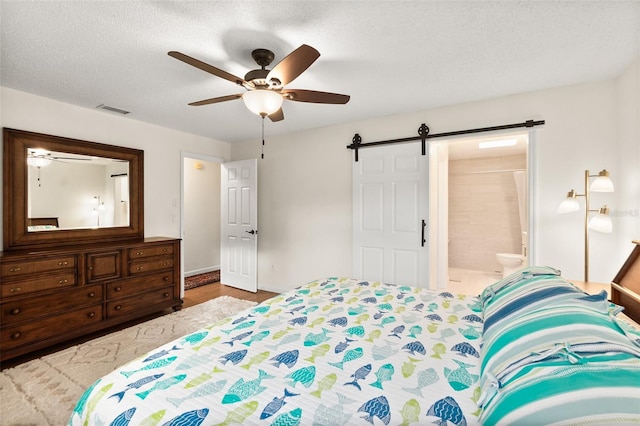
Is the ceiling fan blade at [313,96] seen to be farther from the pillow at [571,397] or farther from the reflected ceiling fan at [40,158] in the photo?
the reflected ceiling fan at [40,158]

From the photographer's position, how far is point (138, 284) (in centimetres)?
342

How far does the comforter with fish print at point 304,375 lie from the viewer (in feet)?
3.17

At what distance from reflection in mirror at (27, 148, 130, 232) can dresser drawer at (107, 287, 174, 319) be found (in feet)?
3.21

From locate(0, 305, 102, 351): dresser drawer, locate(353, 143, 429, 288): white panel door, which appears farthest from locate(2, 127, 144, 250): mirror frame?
locate(353, 143, 429, 288): white panel door

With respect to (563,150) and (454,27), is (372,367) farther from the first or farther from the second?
(563,150)

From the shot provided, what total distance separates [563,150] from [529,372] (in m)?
2.74

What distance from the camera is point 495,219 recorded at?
19.3 ft

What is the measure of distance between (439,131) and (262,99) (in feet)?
7.36

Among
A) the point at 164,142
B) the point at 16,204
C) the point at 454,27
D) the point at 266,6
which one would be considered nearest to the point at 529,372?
the point at 454,27

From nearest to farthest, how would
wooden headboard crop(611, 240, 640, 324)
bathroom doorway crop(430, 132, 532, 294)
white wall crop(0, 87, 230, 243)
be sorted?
wooden headboard crop(611, 240, 640, 324)
white wall crop(0, 87, 230, 243)
bathroom doorway crop(430, 132, 532, 294)

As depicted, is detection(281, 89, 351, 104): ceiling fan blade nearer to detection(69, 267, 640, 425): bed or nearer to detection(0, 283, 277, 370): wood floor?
detection(69, 267, 640, 425): bed

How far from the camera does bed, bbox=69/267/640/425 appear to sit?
851 millimetres

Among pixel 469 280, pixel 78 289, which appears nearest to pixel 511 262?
pixel 469 280

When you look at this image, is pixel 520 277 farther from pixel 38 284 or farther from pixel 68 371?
pixel 38 284
